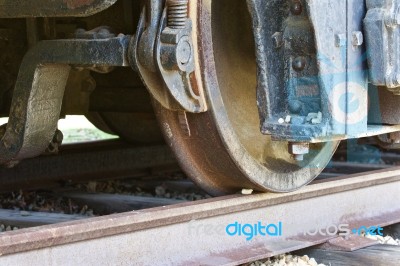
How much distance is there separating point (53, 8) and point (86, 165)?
196 centimetres

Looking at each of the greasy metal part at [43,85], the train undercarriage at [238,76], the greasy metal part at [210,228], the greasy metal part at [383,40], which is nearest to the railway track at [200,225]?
the greasy metal part at [210,228]

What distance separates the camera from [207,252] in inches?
118

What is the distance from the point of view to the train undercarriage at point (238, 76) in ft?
9.09

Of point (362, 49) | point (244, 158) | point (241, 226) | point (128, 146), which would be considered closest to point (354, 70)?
point (362, 49)

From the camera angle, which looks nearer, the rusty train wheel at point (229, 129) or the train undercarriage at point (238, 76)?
the train undercarriage at point (238, 76)

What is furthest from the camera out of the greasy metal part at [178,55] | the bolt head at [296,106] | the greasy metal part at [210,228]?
the bolt head at [296,106]

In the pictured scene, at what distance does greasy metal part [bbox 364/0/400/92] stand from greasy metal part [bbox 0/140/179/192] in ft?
6.73

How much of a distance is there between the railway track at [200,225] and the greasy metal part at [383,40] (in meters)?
0.65

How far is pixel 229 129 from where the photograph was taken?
3002mm

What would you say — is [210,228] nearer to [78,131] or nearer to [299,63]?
[299,63]

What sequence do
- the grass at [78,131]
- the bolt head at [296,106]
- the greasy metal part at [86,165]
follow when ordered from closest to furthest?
1. the bolt head at [296,106]
2. the greasy metal part at [86,165]
3. the grass at [78,131]
